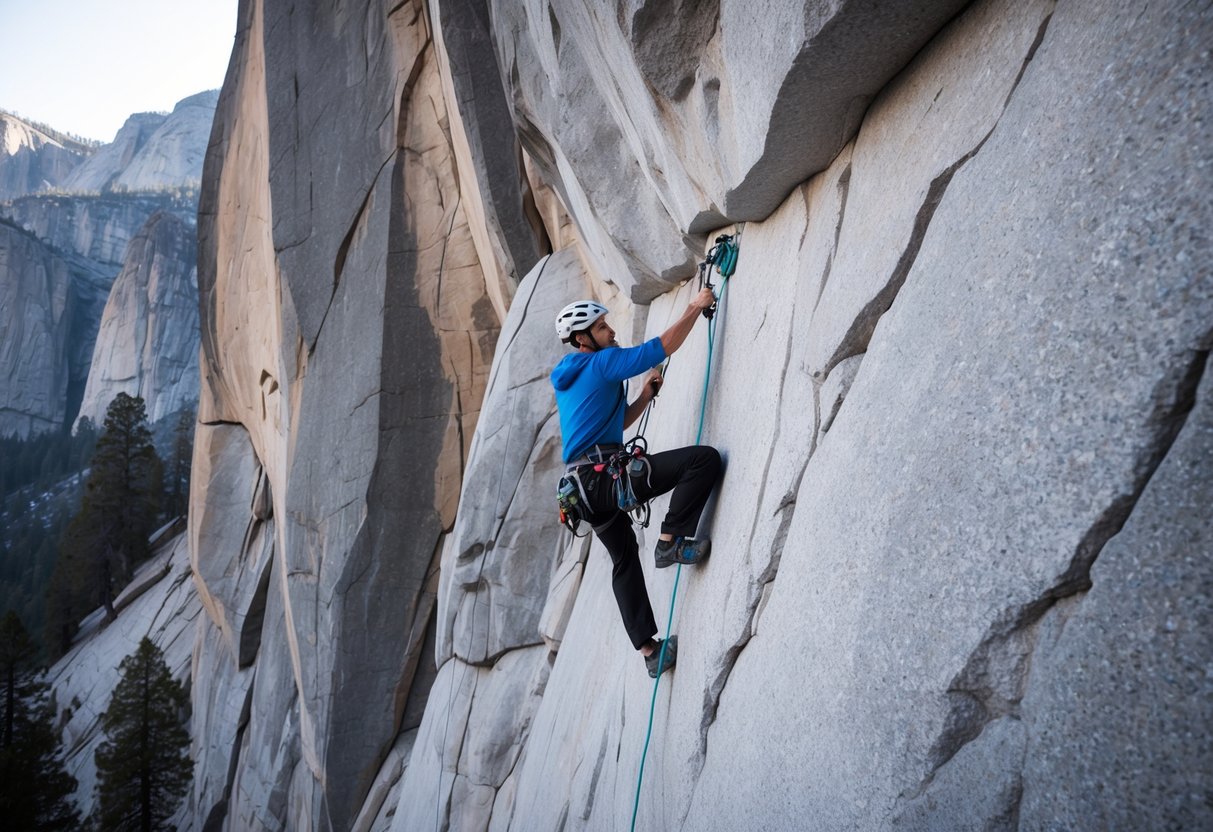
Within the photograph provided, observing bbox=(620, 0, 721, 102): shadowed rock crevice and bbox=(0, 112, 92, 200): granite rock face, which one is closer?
bbox=(620, 0, 721, 102): shadowed rock crevice

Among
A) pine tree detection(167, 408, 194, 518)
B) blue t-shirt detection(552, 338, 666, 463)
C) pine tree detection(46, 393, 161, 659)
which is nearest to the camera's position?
blue t-shirt detection(552, 338, 666, 463)

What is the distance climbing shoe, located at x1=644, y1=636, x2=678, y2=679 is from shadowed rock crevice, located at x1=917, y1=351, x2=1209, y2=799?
89.3 inches

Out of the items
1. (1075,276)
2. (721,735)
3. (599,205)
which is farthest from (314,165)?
(1075,276)

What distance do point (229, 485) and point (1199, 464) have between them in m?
20.5

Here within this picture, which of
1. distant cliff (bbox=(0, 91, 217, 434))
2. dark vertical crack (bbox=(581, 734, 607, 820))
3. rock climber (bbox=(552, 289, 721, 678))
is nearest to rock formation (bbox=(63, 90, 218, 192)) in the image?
distant cliff (bbox=(0, 91, 217, 434))

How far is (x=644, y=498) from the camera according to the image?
404 centimetres

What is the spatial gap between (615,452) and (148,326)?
6861cm

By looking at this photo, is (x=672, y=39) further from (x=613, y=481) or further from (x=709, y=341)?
(x=613, y=481)

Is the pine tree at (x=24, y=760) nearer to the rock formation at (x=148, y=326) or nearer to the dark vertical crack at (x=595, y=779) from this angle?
the dark vertical crack at (x=595, y=779)

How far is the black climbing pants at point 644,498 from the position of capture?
3.88 metres

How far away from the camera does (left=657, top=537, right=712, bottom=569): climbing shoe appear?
3.90 m

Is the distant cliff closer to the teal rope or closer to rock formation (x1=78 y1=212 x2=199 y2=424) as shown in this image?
rock formation (x1=78 y1=212 x2=199 y2=424)

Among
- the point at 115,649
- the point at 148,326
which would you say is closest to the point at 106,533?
the point at 115,649

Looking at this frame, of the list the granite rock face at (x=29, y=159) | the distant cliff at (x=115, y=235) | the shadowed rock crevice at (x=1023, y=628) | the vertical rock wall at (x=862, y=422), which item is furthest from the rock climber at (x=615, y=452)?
the granite rock face at (x=29, y=159)
